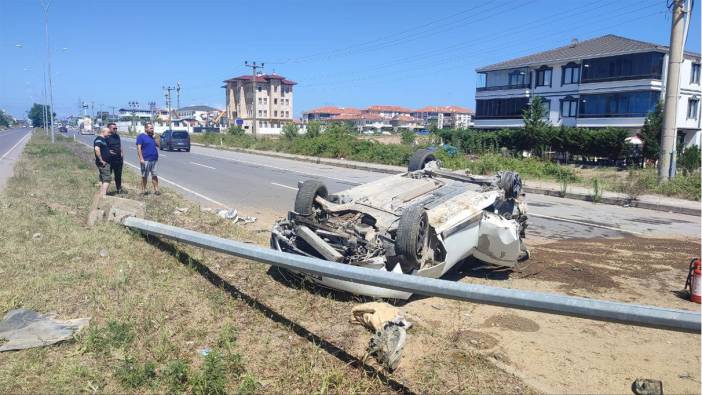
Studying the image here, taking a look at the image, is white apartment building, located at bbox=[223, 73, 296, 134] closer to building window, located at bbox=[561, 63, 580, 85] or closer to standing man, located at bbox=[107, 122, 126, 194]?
building window, located at bbox=[561, 63, 580, 85]

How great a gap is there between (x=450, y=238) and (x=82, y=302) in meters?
3.78

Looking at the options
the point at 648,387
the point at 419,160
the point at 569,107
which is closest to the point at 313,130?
the point at 569,107

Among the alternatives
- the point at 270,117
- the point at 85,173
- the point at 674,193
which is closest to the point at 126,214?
the point at 85,173

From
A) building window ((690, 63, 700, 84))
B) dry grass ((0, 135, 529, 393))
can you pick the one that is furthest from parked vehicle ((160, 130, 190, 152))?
building window ((690, 63, 700, 84))

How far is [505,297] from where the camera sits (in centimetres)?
321

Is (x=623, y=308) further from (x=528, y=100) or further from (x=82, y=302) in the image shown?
(x=528, y=100)

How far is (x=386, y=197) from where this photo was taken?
6.48 meters

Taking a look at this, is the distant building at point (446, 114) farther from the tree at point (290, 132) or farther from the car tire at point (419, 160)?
the car tire at point (419, 160)

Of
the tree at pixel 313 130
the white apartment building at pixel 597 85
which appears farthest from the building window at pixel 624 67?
the tree at pixel 313 130

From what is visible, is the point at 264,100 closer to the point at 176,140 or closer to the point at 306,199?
the point at 176,140

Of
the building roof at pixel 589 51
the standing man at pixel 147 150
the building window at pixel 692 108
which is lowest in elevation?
the standing man at pixel 147 150

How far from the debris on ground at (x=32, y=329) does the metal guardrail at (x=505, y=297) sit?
5.05 ft

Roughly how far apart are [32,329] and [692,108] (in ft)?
174

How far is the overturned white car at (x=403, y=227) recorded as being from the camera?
520 centimetres
